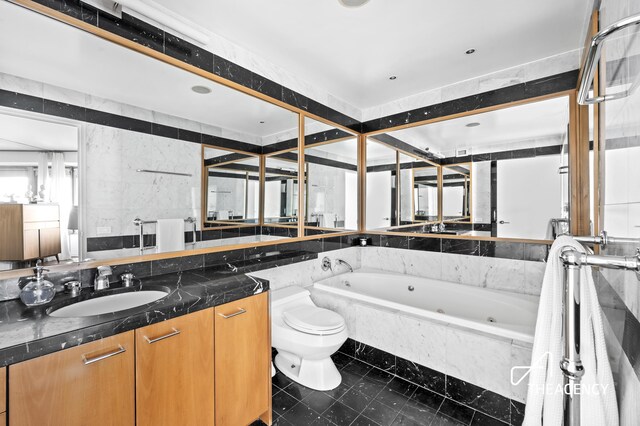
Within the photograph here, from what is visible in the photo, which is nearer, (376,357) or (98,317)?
(98,317)

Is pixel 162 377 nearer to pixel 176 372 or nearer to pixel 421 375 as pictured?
pixel 176 372

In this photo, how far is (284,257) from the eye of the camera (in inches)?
89.8

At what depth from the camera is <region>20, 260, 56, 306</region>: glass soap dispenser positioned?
120 cm

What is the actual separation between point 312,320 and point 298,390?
20.3 inches

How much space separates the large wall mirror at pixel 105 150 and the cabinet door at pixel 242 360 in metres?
0.69

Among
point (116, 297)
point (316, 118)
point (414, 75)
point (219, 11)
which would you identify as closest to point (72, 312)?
point (116, 297)

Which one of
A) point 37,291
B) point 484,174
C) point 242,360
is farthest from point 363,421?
point 484,174

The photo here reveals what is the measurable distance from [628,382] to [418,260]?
2.20 m

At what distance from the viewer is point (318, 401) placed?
6.34 ft

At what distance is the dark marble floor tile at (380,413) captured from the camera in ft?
5.75

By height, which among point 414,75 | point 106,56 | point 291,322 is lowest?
point 291,322

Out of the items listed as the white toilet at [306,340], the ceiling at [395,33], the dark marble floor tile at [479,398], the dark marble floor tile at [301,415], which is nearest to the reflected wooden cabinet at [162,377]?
the dark marble floor tile at [301,415]

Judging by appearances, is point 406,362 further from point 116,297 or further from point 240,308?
point 116,297

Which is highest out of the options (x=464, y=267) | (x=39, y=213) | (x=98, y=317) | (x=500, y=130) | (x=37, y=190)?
(x=500, y=130)
